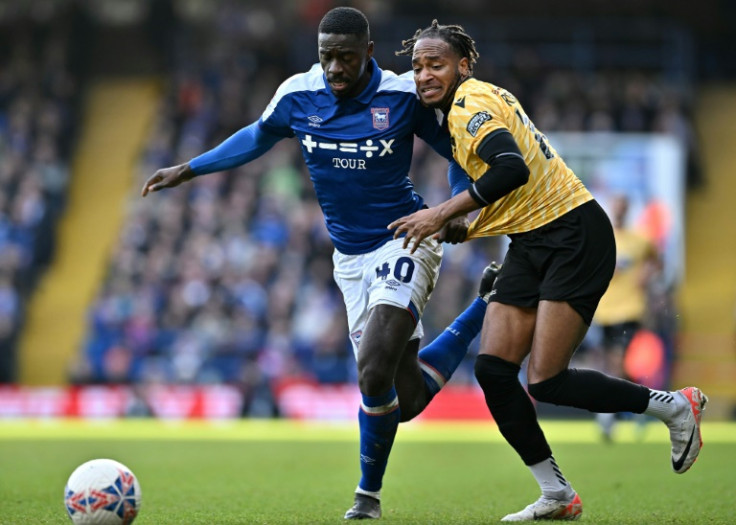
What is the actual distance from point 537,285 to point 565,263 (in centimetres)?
20

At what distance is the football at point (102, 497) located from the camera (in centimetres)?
535

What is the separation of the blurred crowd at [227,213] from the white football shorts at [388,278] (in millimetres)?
7574

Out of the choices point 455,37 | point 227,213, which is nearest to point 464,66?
point 455,37

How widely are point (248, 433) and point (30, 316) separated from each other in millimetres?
8851

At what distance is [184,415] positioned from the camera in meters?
17.3

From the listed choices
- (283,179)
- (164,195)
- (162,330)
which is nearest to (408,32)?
(283,179)

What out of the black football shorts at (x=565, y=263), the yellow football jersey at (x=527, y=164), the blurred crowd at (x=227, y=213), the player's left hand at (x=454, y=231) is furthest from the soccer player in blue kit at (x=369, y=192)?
the blurred crowd at (x=227, y=213)

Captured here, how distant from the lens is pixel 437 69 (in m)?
6.21

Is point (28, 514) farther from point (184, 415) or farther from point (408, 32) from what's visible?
point (408, 32)

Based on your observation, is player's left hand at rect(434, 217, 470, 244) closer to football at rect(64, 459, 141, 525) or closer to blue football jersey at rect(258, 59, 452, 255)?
blue football jersey at rect(258, 59, 452, 255)

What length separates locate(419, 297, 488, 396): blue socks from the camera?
711 cm

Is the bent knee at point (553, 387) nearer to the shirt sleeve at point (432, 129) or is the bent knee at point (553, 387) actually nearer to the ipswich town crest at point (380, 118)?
the shirt sleeve at point (432, 129)

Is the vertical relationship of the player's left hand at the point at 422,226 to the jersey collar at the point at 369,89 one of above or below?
below

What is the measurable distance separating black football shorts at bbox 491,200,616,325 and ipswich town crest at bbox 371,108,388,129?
0.99 m
